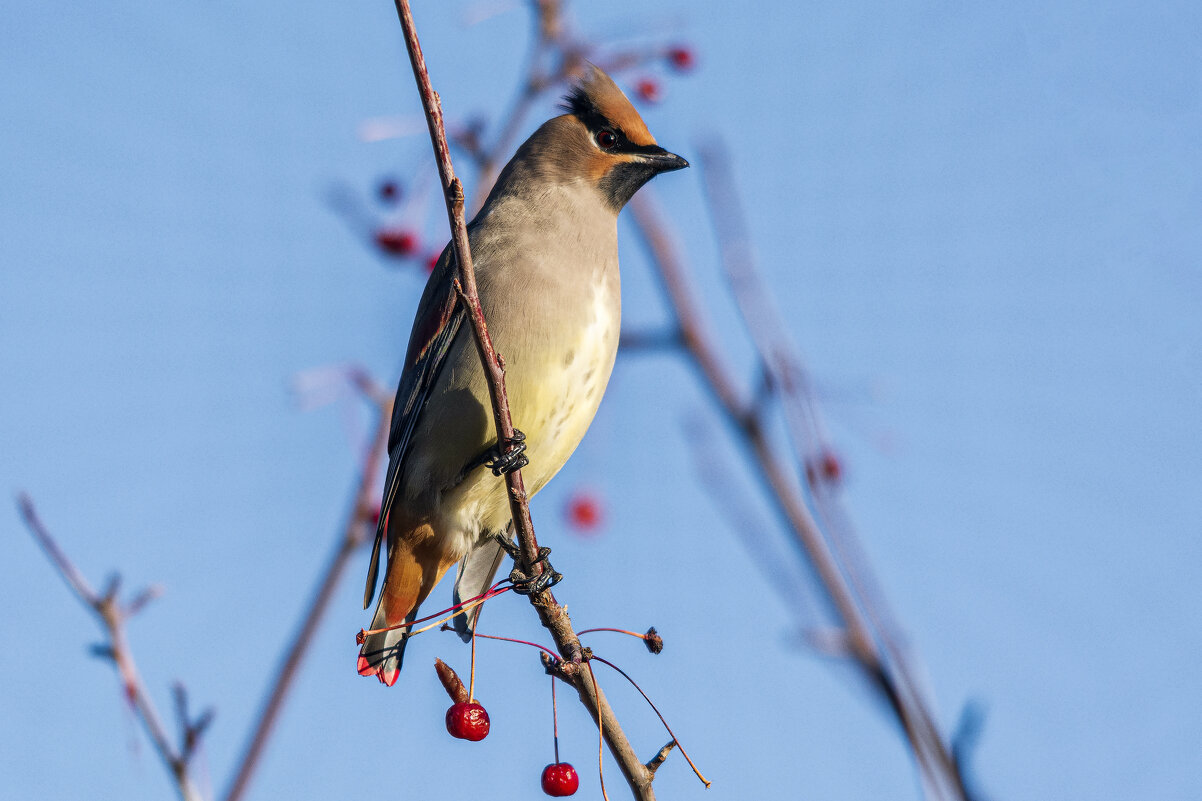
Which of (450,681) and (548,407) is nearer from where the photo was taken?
(450,681)

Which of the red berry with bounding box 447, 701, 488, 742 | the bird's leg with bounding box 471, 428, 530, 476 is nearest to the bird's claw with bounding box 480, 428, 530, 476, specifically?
the bird's leg with bounding box 471, 428, 530, 476

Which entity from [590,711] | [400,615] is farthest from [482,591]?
[590,711]

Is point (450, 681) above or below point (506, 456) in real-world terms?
below

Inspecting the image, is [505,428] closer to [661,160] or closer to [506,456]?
[506,456]

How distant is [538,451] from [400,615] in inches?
28.9

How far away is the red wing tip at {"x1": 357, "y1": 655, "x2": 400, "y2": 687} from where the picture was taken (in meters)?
3.57

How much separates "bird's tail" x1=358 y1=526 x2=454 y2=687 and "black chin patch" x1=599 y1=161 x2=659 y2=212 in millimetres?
1239

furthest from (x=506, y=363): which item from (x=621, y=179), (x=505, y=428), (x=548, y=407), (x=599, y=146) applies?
(x=599, y=146)

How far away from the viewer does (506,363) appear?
335cm

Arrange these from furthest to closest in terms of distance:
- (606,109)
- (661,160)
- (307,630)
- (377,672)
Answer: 1. (606,109)
2. (661,160)
3. (377,672)
4. (307,630)

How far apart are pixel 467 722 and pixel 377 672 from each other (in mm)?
777

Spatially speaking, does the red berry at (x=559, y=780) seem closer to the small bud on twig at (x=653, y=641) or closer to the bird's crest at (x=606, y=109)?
the small bud on twig at (x=653, y=641)

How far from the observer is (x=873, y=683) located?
1.40 meters

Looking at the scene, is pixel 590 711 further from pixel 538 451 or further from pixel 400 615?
pixel 400 615
